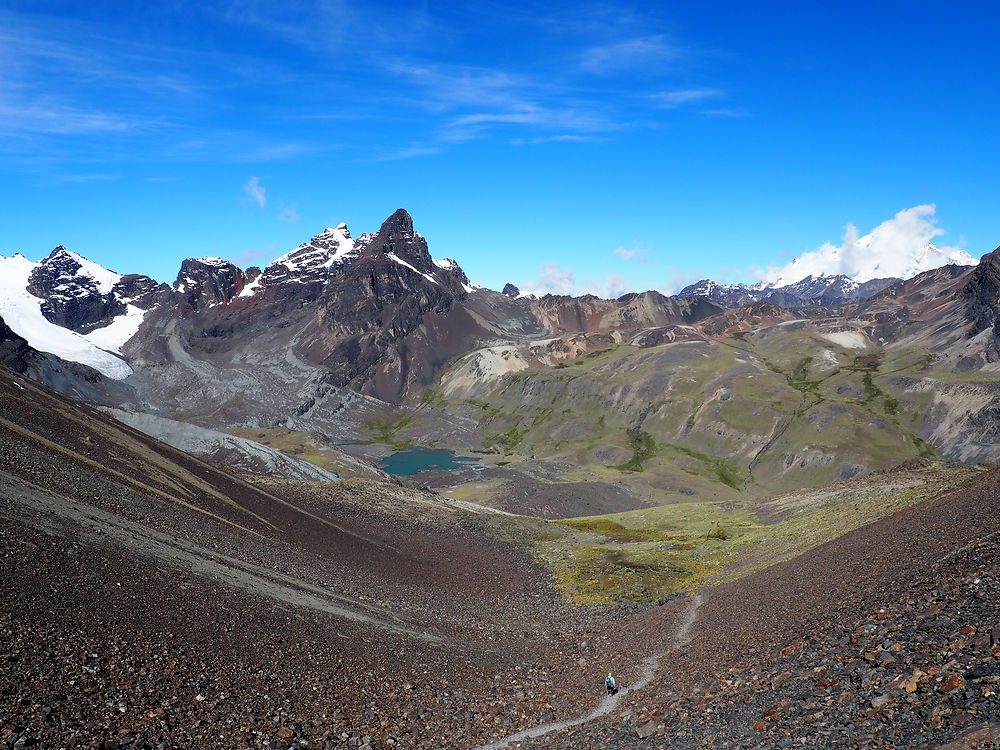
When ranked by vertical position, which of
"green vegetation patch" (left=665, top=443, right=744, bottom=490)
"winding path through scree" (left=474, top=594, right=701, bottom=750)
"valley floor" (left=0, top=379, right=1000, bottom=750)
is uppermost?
"valley floor" (left=0, top=379, right=1000, bottom=750)

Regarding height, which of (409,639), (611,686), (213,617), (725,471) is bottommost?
(725,471)

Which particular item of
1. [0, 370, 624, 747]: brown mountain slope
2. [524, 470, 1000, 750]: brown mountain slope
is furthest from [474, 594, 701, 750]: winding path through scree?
[0, 370, 624, 747]: brown mountain slope

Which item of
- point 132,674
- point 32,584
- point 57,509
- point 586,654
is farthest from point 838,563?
A: point 57,509

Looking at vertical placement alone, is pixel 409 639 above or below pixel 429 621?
above

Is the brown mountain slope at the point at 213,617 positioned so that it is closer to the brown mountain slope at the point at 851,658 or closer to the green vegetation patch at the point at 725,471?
the brown mountain slope at the point at 851,658

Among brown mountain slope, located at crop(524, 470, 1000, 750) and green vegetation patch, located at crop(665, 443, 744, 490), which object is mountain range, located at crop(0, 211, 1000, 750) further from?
green vegetation patch, located at crop(665, 443, 744, 490)

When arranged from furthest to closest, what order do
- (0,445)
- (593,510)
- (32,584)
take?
(593,510) → (0,445) → (32,584)

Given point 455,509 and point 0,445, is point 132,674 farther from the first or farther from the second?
point 455,509

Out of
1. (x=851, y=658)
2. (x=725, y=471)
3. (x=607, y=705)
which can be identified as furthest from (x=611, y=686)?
(x=725, y=471)

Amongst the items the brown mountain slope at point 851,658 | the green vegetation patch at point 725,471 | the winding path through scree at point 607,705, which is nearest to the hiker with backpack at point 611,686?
the winding path through scree at point 607,705

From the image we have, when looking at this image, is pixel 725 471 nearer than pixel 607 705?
No

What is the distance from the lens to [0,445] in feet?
154

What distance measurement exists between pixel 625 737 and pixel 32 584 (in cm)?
2623

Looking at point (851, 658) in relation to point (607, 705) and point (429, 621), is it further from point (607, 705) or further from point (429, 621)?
point (429, 621)
